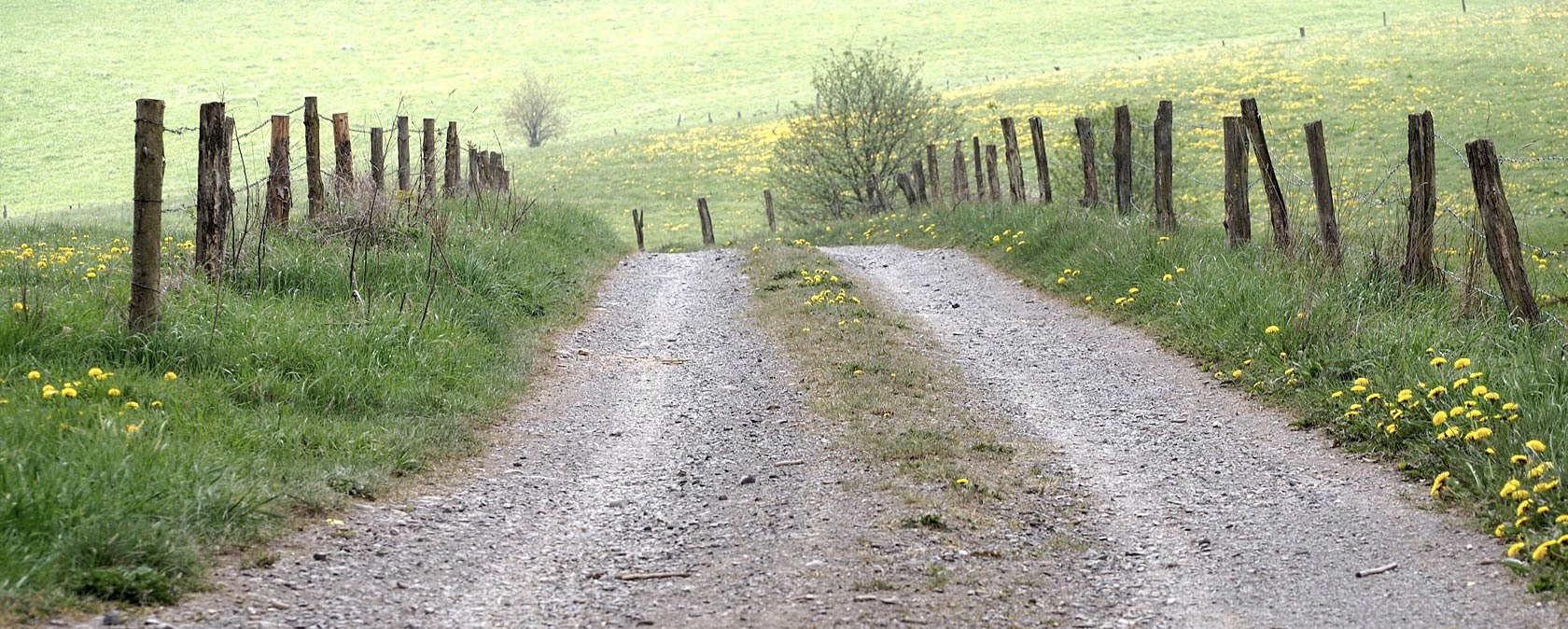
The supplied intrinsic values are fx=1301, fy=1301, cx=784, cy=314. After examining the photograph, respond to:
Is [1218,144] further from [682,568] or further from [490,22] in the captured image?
[490,22]

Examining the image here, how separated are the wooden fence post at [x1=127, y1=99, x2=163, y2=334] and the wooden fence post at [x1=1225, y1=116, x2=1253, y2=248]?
29.4ft

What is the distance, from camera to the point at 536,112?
217 ft

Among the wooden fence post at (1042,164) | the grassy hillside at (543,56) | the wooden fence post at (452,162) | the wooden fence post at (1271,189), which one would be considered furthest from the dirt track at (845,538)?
the grassy hillside at (543,56)

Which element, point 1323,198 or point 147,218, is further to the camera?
point 1323,198

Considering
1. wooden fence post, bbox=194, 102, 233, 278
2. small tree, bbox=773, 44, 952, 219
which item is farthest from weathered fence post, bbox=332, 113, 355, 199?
small tree, bbox=773, 44, 952, 219

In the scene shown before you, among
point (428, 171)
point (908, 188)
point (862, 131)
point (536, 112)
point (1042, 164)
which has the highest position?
point (536, 112)

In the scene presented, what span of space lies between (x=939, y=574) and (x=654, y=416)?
3839 millimetres

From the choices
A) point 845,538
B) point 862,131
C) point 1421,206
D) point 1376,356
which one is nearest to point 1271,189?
point 1421,206

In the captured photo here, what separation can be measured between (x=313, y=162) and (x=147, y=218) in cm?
637

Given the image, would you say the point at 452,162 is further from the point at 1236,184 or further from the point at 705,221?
the point at 705,221

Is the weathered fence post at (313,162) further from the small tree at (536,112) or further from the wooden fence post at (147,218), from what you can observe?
the small tree at (536,112)

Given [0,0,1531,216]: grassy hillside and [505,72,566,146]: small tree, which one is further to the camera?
[505,72,566,146]: small tree

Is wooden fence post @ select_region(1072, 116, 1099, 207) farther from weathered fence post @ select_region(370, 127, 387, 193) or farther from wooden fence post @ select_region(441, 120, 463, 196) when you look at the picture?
wooden fence post @ select_region(441, 120, 463, 196)

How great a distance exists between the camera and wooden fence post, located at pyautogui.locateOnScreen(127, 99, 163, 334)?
7.72 m
